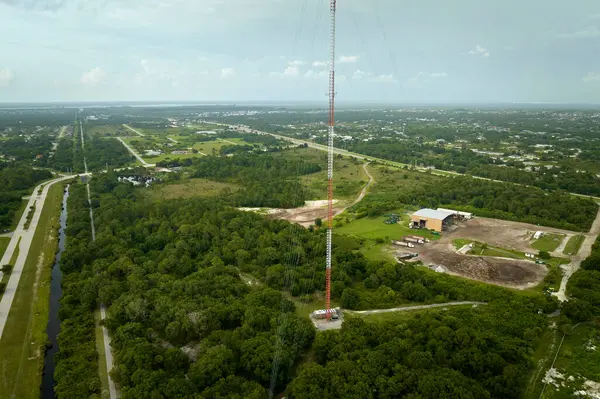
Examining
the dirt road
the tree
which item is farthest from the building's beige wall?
the tree

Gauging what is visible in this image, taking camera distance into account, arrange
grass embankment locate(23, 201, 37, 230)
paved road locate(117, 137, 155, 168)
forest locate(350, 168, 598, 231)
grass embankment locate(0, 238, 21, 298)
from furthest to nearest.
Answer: paved road locate(117, 137, 155, 168)
forest locate(350, 168, 598, 231)
grass embankment locate(23, 201, 37, 230)
grass embankment locate(0, 238, 21, 298)

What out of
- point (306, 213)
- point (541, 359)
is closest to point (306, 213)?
point (306, 213)

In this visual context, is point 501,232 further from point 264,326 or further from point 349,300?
point 264,326

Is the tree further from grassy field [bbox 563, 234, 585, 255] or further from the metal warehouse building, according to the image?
grassy field [bbox 563, 234, 585, 255]

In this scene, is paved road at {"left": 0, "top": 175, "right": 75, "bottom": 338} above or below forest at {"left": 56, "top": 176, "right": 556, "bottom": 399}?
below

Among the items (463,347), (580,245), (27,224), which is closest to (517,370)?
(463,347)
